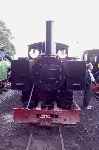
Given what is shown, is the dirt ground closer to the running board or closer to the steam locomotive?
the running board

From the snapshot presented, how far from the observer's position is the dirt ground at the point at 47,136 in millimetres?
8195

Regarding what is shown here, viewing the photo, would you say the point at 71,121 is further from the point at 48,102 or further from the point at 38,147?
the point at 48,102

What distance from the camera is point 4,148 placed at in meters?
7.89

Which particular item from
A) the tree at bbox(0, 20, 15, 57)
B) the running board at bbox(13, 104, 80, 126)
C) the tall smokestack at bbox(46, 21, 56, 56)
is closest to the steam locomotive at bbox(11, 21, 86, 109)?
the tall smokestack at bbox(46, 21, 56, 56)

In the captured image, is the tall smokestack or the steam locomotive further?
the tall smokestack

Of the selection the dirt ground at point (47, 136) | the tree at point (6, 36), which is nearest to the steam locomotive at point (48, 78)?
the dirt ground at point (47, 136)

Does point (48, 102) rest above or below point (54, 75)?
below

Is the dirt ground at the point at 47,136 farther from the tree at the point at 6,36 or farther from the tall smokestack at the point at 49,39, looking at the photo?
the tree at the point at 6,36

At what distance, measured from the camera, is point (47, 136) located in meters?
9.34

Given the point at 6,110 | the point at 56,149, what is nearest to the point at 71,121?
the point at 56,149

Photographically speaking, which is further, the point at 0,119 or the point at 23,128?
the point at 0,119

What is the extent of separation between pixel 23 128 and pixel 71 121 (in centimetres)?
155

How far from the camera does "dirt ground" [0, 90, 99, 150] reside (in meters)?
8.20

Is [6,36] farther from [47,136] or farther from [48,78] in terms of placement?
[47,136]
